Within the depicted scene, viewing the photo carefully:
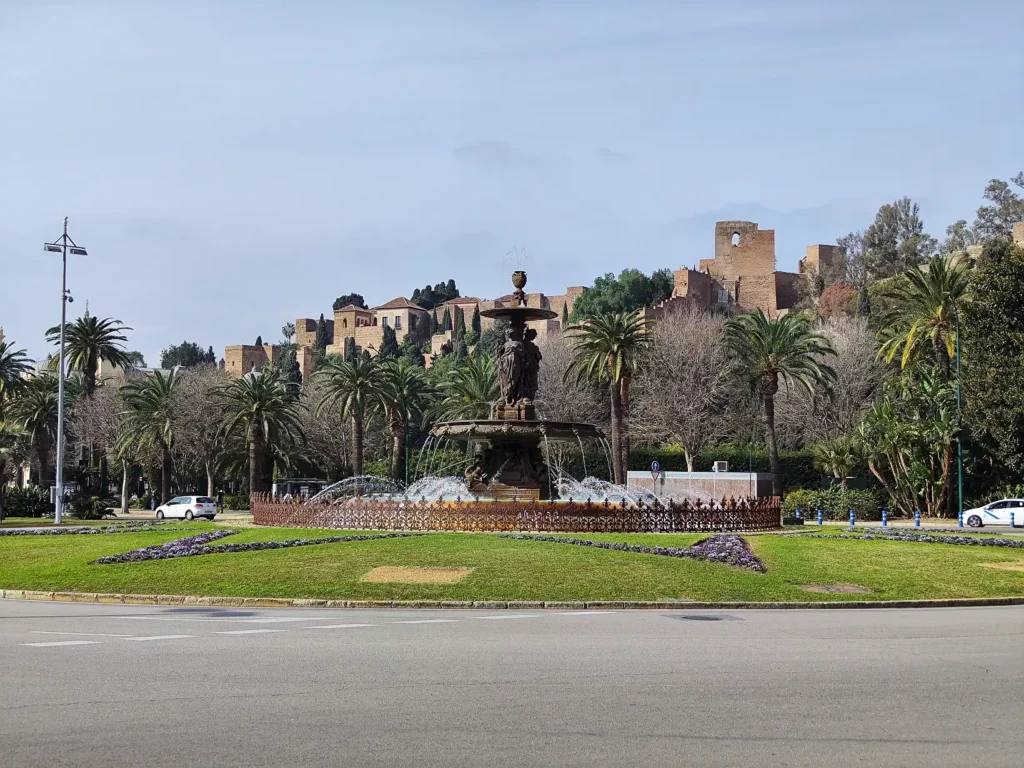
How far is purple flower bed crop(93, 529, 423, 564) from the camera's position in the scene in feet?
75.4

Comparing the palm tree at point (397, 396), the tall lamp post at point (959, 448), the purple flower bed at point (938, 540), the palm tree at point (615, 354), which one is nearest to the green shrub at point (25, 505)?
the palm tree at point (397, 396)

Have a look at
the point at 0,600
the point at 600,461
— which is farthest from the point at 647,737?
the point at 600,461

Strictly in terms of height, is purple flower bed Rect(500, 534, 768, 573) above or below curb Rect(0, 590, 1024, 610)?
above

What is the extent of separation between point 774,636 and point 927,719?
5.30 m

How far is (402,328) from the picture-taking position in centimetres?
17450

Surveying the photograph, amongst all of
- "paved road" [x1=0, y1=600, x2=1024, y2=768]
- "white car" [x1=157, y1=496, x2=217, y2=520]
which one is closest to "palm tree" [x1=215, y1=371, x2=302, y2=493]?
"white car" [x1=157, y1=496, x2=217, y2=520]

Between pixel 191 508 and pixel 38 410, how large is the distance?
87.7 ft

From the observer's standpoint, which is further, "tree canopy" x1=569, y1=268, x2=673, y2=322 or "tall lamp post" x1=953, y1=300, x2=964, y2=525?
"tree canopy" x1=569, y1=268, x2=673, y2=322

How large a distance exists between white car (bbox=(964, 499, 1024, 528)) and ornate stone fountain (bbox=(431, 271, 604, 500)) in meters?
16.3

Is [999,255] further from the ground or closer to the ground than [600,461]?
further from the ground

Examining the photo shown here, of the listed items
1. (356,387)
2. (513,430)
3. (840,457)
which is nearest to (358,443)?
(356,387)

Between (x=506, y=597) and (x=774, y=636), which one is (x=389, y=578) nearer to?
(x=506, y=597)

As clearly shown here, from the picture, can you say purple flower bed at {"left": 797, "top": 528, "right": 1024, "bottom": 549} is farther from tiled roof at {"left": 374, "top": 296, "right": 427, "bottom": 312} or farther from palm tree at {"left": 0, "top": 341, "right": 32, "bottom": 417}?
tiled roof at {"left": 374, "top": 296, "right": 427, "bottom": 312}

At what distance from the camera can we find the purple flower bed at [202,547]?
23.0m
